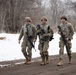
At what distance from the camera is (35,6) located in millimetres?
47250

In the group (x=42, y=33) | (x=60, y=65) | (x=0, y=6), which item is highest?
(x=0, y=6)

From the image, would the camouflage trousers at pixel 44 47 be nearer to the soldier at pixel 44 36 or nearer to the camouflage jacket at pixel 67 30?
the soldier at pixel 44 36

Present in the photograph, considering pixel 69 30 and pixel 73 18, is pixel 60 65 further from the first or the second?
pixel 73 18

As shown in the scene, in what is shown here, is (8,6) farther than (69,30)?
Yes

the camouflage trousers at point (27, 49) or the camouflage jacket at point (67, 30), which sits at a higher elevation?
the camouflage jacket at point (67, 30)

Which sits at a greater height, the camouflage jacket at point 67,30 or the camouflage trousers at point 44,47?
the camouflage jacket at point 67,30

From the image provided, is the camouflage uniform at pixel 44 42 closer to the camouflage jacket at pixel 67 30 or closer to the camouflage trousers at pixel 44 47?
the camouflage trousers at pixel 44 47

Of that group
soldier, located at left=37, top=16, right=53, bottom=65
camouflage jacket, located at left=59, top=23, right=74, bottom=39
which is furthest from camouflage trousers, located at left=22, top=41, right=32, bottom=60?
camouflage jacket, located at left=59, top=23, right=74, bottom=39

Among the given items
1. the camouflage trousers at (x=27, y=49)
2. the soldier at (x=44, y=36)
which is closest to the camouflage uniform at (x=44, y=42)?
the soldier at (x=44, y=36)

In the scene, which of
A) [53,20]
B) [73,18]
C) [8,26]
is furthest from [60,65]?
[53,20]

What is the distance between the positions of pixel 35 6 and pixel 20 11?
2.54 meters

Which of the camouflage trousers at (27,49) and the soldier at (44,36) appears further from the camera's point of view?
the camouflage trousers at (27,49)

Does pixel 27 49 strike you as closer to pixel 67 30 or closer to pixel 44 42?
pixel 44 42

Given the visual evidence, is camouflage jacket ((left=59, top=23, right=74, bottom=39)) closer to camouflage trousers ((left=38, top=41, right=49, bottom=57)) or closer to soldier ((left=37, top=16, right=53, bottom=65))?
soldier ((left=37, top=16, right=53, bottom=65))
